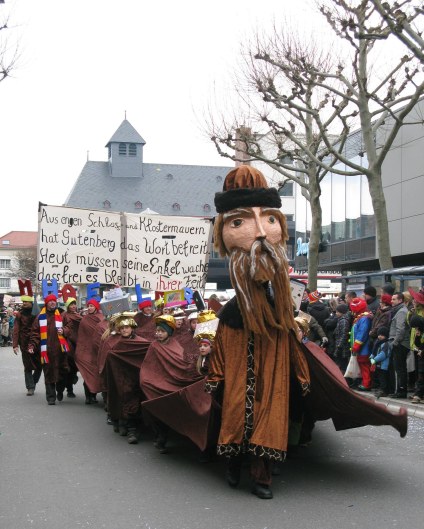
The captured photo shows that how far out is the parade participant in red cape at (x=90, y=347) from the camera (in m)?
11.3

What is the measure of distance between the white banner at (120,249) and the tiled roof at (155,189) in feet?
254

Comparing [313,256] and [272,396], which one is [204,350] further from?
[313,256]

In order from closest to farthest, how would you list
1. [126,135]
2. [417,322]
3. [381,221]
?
[417,322]
[381,221]
[126,135]

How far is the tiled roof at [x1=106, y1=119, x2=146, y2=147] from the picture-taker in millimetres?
95625

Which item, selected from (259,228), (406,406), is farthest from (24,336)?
(259,228)

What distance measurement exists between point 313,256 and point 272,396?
16056 mm

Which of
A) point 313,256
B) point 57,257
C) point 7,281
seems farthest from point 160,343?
point 7,281

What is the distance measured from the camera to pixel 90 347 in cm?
1170

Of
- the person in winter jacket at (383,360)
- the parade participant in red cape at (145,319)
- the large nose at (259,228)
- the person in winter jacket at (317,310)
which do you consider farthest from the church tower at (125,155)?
the large nose at (259,228)

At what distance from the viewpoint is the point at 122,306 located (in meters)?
10.5

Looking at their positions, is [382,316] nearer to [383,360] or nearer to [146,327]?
[383,360]

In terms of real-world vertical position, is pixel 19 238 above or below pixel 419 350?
above

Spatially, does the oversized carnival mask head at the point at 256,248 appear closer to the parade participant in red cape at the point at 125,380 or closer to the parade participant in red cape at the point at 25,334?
the parade participant in red cape at the point at 125,380

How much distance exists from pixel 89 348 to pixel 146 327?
5.01ft
